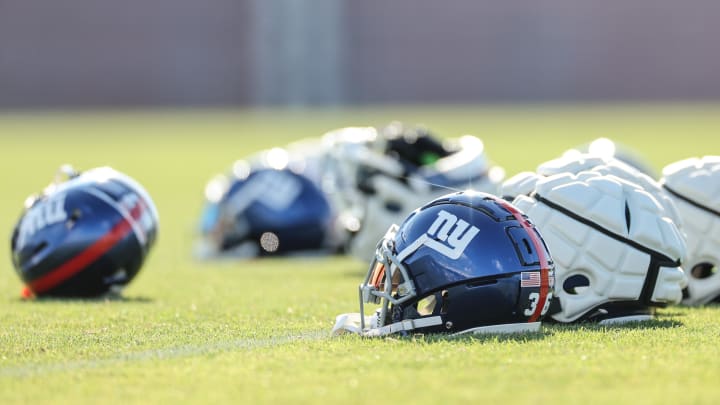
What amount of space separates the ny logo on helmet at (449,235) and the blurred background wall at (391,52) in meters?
41.8

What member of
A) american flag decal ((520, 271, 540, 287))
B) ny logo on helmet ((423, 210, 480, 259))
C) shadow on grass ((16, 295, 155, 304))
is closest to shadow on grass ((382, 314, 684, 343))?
american flag decal ((520, 271, 540, 287))

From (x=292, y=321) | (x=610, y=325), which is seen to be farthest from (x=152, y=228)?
(x=610, y=325)

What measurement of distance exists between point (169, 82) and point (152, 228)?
1623 inches

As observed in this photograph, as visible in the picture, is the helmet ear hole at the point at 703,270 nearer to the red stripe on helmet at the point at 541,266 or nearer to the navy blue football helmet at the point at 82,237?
the red stripe on helmet at the point at 541,266

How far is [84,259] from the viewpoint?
7.11 meters

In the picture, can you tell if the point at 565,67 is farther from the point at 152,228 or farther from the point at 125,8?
the point at 152,228

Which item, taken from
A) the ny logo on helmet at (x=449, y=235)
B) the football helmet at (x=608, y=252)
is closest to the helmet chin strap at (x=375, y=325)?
the ny logo on helmet at (x=449, y=235)

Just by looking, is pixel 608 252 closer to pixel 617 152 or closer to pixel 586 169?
pixel 586 169

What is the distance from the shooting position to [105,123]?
138 feet

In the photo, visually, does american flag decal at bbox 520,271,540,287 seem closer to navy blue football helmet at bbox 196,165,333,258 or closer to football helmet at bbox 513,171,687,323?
football helmet at bbox 513,171,687,323

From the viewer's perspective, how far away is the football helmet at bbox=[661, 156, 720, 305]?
20.7 ft

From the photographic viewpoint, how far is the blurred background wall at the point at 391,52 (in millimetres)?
47219

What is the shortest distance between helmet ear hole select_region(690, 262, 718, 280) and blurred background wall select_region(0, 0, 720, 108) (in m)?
40.4

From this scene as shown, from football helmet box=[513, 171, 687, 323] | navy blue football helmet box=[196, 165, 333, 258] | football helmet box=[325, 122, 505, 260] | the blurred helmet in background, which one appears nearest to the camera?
football helmet box=[513, 171, 687, 323]
